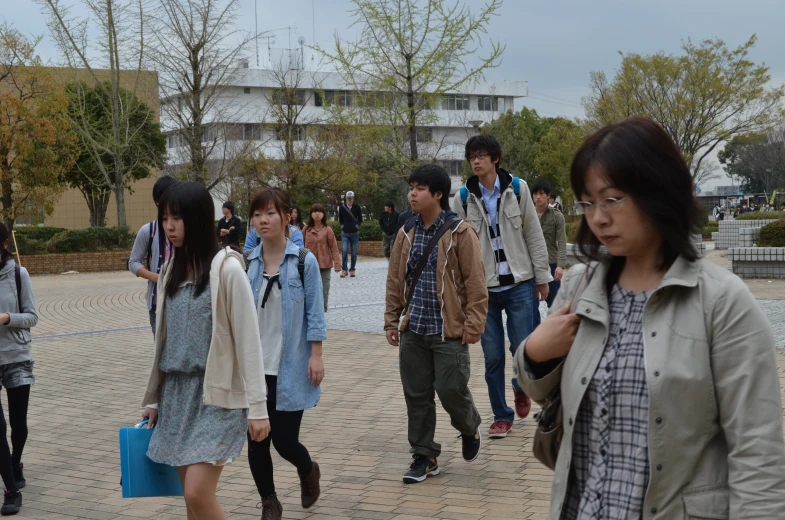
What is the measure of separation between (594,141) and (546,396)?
2.13ft

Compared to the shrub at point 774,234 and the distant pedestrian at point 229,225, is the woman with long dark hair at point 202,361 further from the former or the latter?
the shrub at point 774,234

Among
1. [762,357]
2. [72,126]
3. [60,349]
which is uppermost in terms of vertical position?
[72,126]

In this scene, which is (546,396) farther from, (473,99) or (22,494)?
(473,99)

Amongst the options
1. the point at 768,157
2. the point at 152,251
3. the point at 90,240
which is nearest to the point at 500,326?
the point at 152,251

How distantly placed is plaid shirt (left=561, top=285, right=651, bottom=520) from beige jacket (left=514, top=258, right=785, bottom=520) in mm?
52

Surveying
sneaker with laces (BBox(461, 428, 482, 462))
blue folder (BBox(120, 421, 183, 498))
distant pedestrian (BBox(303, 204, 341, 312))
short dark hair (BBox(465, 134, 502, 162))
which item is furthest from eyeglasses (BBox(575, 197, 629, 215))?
distant pedestrian (BBox(303, 204, 341, 312))

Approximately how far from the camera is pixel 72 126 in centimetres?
3200

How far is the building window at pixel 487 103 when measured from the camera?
8350 centimetres

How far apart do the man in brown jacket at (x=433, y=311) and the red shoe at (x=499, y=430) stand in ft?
2.92

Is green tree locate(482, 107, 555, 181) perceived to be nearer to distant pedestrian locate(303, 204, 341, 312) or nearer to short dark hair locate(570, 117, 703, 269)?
distant pedestrian locate(303, 204, 341, 312)

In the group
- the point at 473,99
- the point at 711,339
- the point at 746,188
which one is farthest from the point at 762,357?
the point at 746,188

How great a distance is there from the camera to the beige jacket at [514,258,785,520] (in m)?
1.93

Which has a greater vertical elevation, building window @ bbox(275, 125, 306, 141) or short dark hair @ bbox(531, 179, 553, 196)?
building window @ bbox(275, 125, 306, 141)

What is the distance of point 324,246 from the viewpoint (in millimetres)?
14320
